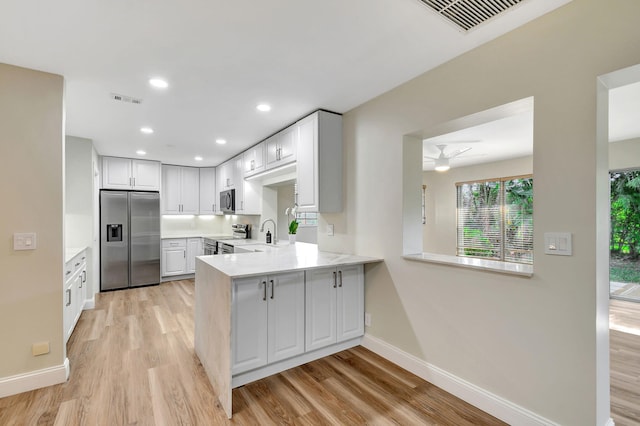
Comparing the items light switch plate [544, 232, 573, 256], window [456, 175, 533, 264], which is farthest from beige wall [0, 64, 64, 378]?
window [456, 175, 533, 264]

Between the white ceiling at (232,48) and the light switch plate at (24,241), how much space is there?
1.31 m

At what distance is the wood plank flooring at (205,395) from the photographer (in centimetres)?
195

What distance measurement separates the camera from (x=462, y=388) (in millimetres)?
2145

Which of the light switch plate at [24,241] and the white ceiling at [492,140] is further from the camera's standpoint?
the white ceiling at [492,140]

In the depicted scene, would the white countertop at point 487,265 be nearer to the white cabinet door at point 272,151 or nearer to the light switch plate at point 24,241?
the white cabinet door at point 272,151

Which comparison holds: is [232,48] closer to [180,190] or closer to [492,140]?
[492,140]

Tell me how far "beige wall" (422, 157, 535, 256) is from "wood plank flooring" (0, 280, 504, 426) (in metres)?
4.76

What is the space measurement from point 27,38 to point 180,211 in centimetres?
501

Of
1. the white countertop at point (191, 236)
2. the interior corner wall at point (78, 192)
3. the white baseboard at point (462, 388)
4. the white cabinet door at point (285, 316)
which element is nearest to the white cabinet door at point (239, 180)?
the white countertop at point (191, 236)

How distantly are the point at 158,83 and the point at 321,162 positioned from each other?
1.66 m

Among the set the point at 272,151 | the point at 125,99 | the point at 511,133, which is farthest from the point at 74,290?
the point at 511,133

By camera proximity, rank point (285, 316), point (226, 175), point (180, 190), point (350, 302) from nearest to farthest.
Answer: point (285, 316) → point (350, 302) → point (226, 175) → point (180, 190)

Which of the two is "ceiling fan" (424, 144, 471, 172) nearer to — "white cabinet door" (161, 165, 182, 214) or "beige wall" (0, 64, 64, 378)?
"beige wall" (0, 64, 64, 378)

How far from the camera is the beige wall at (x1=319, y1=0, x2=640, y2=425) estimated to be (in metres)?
1.59
